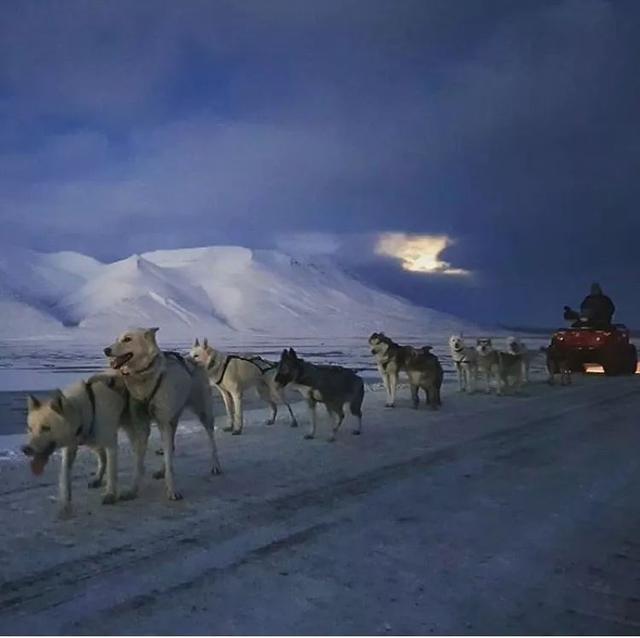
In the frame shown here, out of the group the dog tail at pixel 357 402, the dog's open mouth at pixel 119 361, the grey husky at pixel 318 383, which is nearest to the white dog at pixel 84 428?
the dog's open mouth at pixel 119 361

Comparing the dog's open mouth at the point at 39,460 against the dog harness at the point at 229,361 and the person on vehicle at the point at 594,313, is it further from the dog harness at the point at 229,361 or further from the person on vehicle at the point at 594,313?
the person on vehicle at the point at 594,313

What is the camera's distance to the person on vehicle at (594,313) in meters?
20.4

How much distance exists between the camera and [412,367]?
1127 cm

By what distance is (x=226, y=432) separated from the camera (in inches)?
348

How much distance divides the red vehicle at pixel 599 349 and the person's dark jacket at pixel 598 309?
0.69 metres

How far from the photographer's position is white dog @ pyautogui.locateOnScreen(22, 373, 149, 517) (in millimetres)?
→ 4836

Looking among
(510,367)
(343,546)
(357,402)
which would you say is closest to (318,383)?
(357,402)

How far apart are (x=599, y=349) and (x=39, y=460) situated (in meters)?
16.9

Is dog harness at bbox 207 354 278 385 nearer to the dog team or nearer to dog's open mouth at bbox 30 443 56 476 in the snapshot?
the dog team

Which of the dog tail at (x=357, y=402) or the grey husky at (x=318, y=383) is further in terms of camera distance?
the dog tail at (x=357, y=402)

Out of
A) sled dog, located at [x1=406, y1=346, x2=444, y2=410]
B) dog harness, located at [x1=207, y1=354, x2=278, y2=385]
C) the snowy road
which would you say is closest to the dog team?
the snowy road

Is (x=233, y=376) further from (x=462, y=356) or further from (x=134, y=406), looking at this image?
(x=462, y=356)

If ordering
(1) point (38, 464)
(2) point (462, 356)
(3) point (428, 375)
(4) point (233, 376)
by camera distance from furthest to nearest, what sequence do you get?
(2) point (462, 356), (3) point (428, 375), (4) point (233, 376), (1) point (38, 464)

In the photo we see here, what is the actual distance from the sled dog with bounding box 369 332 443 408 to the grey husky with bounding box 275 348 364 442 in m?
2.82
